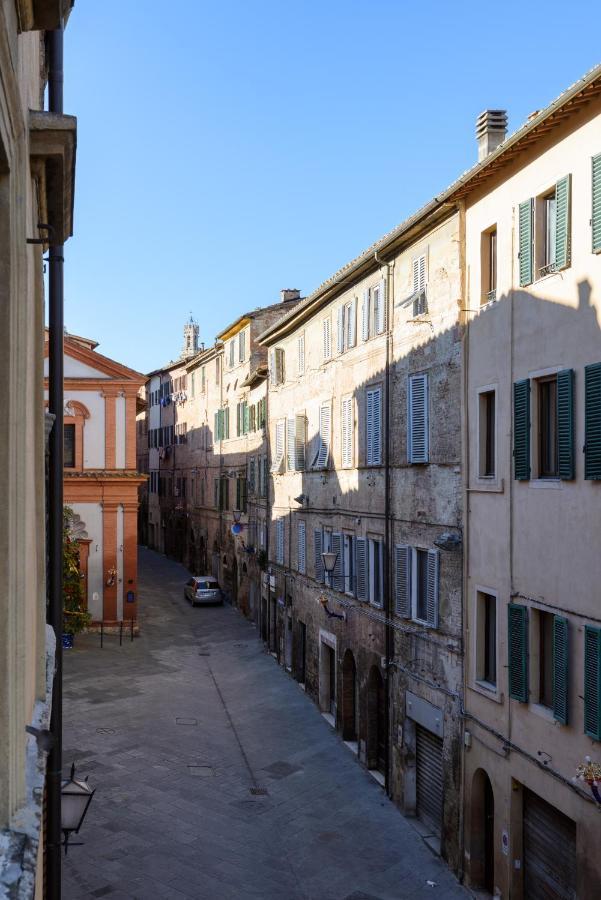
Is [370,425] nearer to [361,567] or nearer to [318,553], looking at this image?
[361,567]

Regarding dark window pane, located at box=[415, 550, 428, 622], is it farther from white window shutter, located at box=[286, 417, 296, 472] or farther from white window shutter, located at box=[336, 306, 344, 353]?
white window shutter, located at box=[286, 417, 296, 472]

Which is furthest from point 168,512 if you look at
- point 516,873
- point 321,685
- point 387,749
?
point 516,873

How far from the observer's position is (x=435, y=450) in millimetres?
17484

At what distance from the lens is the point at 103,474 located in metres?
Result: 35.6

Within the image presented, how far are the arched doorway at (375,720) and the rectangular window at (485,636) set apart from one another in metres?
5.77

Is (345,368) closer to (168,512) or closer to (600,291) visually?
(600,291)

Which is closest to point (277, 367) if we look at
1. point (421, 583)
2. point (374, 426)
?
point (374, 426)

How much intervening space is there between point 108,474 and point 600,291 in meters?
26.2

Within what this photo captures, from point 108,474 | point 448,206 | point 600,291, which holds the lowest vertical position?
point 108,474

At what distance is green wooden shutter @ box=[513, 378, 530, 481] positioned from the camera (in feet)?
45.2

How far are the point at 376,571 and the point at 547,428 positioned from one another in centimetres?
831

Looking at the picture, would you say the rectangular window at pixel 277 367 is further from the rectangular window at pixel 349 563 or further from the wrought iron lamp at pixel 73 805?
the wrought iron lamp at pixel 73 805

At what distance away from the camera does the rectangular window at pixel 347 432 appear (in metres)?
23.5

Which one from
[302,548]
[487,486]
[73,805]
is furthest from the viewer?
[302,548]
